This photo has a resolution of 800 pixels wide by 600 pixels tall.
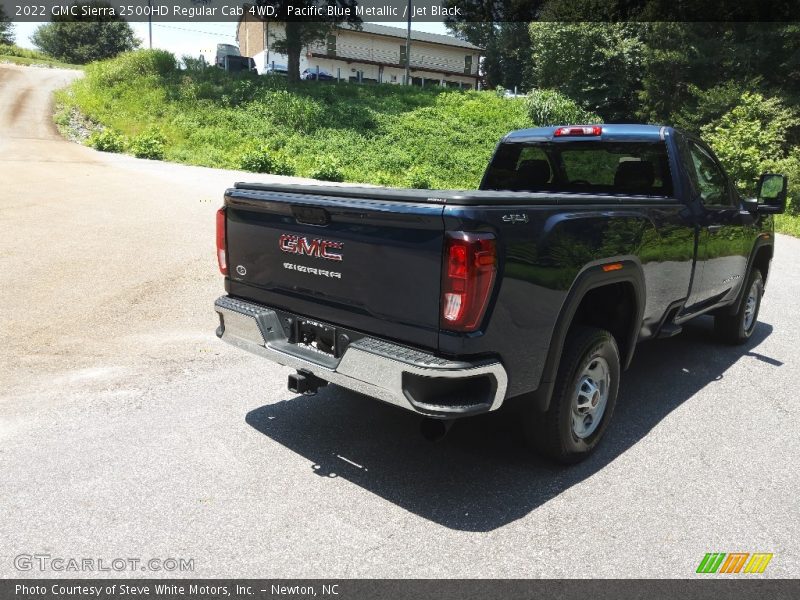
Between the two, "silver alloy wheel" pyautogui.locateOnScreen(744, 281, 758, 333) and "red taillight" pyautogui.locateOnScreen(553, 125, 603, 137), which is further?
"silver alloy wheel" pyautogui.locateOnScreen(744, 281, 758, 333)

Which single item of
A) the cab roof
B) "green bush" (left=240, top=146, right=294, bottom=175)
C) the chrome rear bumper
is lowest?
"green bush" (left=240, top=146, right=294, bottom=175)

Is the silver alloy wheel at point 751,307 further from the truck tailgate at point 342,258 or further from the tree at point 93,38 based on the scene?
the tree at point 93,38

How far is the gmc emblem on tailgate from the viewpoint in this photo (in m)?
3.41

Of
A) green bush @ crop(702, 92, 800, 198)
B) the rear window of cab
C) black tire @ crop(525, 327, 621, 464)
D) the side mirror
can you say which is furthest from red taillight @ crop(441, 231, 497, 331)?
green bush @ crop(702, 92, 800, 198)

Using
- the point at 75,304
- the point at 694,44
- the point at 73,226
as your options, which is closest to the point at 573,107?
the point at 694,44

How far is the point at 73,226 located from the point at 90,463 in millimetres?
7657

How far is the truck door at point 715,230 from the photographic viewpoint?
193 inches

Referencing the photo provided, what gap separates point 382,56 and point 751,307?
6030 cm

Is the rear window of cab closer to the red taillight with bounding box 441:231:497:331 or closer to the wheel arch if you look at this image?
the wheel arch

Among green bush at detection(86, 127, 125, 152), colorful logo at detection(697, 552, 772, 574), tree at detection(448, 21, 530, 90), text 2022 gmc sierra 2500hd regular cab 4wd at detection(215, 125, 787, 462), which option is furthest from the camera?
tree at detection(448, 21, 530, 90)

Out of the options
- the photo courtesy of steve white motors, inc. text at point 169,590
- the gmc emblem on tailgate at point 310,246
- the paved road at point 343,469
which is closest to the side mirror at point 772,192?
the paved road at point 343,469

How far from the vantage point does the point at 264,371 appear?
5.27 meters

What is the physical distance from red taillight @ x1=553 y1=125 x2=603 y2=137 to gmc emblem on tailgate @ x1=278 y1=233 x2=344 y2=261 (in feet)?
8.71

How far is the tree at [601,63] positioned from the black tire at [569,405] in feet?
128
